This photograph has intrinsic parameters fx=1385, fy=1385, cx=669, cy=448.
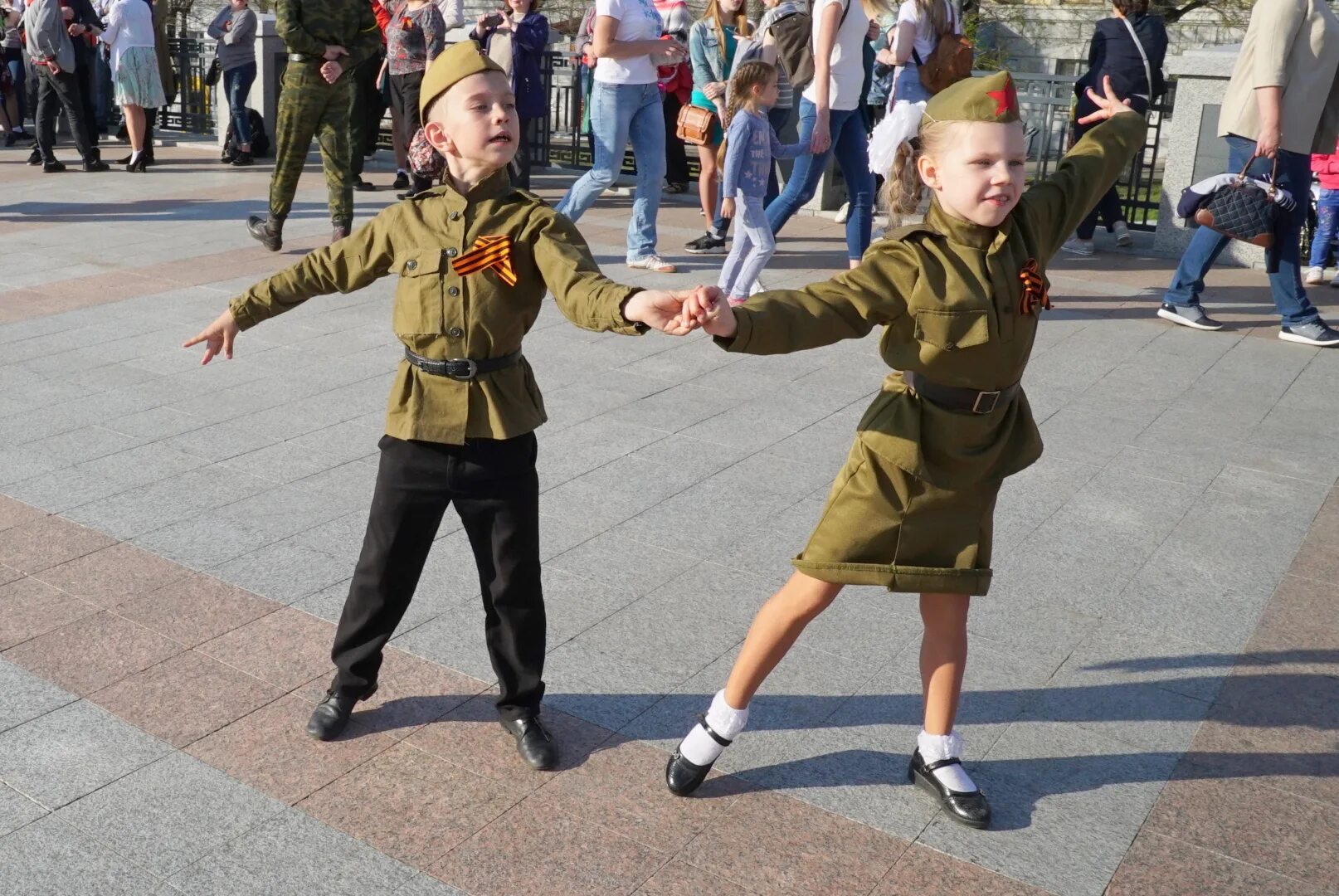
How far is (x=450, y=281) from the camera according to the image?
3.17m

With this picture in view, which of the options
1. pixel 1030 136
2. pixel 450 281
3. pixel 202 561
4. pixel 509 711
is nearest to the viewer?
pixel 450 281

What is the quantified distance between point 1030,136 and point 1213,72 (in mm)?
1953

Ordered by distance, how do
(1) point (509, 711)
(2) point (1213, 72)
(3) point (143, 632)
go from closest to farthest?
1. (1) point (509, 711)
2. (3) point (143, 632)
3. (2) point (1213, 72)

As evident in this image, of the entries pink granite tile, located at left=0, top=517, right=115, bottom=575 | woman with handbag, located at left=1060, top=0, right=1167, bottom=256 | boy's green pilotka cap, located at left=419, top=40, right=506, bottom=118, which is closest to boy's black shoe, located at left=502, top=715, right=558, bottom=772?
boy's green pilotka cap, located at left=419, top=40, right=506, bottom=118

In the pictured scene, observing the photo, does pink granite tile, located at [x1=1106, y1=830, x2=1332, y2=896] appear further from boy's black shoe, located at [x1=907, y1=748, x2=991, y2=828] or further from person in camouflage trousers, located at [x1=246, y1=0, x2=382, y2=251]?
person in camouflage trousers, located at [x1=246, y1=0, x2=382, y2=251]

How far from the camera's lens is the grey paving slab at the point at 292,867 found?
2920 millimetres

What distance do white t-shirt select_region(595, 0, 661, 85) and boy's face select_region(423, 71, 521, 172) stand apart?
18.7 feet

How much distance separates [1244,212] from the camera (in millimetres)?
7262

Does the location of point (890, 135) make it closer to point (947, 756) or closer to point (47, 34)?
point (947, 756)

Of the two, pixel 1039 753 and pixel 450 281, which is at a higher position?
pixel 450 281

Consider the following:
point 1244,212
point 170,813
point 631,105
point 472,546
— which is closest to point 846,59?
point 631,105

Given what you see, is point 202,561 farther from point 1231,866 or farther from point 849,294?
point 1231,866

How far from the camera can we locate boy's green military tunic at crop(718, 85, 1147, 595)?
9.67ft

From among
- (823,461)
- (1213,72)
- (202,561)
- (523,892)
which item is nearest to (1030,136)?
(1213,72)
